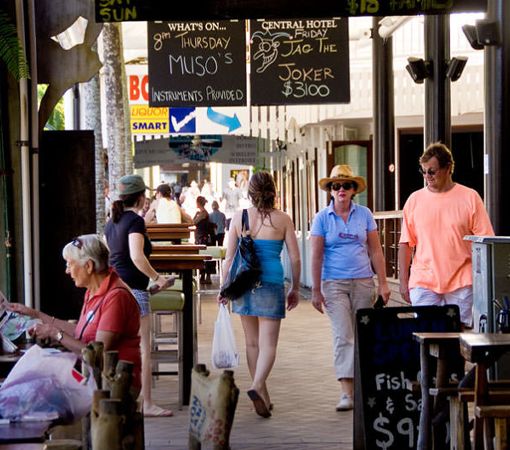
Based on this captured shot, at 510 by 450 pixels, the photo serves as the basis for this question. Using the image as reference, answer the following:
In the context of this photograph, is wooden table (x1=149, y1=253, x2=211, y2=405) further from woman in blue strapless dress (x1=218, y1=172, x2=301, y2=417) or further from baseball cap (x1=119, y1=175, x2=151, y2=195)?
baseball cap (x1=119, y1=175, x2=151, y2=195)

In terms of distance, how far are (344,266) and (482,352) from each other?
3.98m

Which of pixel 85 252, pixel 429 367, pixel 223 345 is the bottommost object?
pixel 223 345

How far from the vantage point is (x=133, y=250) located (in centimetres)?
940

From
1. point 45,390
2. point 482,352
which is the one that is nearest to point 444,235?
point 482,352

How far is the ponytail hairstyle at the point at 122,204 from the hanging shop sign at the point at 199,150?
16.9 metres

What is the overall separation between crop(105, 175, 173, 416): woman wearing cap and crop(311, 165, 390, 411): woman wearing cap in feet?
3.91

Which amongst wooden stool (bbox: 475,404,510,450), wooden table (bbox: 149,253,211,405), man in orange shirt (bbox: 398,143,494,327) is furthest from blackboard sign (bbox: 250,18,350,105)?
wooden stool (bbox: 475,404,510,450)

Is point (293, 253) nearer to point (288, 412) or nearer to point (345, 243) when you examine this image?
point (345, 243)

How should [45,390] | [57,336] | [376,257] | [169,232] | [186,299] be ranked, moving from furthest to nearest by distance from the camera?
[169,232]
[186,299]
[376,257]
[57,336]
[45,390]

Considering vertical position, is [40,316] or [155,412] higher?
[40,316]

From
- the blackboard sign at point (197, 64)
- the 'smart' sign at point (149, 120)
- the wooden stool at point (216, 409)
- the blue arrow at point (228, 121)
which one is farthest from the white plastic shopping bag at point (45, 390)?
the 'smart' sign at point (149, 120)

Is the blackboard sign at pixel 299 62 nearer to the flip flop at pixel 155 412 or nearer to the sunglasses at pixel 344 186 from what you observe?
the sunglasses at pixel 344 186

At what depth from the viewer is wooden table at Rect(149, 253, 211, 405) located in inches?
401

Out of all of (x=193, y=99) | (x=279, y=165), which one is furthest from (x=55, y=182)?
(x=279, y=165)
